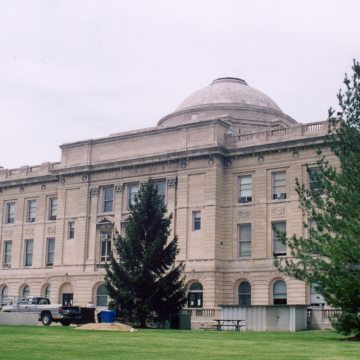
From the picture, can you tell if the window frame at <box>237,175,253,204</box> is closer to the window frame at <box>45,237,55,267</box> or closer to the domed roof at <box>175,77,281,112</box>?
the domed roof at <box>175,77,281,112</box>

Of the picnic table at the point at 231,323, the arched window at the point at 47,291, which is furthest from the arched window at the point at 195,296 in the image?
the arched window at the point at 47,291

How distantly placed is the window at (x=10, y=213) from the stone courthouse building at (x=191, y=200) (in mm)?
96

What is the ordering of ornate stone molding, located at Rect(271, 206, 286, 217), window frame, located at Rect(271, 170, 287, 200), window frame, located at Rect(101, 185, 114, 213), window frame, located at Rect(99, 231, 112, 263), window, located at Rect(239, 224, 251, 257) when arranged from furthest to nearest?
window frame, located at Rect(101, 185, 114, 213), window frame, located at Rect(99, 231, 112, 263), window, located at Rect(239, 224, 251, 257), window frame, located at Rect(271, 170, 287, 200), ornate stone molding, located at Rect(271, 206, 286, 217)

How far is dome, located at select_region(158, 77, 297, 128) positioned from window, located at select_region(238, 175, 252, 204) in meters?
8.08

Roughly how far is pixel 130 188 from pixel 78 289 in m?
9.38

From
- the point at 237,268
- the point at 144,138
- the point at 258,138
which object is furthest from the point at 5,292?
the point at 258,138

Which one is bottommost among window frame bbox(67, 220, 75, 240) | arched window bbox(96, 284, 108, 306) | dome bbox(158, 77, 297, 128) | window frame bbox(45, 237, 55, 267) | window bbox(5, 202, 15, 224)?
arched window bbox(96, 284, 108, 306)

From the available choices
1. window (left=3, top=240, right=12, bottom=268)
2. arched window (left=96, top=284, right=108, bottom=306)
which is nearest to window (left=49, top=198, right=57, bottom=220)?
window (left=3, top=240, right=12, bottom=268)

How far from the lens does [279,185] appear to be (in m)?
48.8

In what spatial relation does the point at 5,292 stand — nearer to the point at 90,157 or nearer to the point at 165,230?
the point at 90,157

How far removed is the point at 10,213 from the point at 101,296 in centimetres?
1521

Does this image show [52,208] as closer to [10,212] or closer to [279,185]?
[10,212]

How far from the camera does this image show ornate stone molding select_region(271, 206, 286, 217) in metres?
48.1

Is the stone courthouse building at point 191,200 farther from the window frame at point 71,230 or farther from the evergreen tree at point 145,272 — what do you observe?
the evergreen tree at point 145,272
